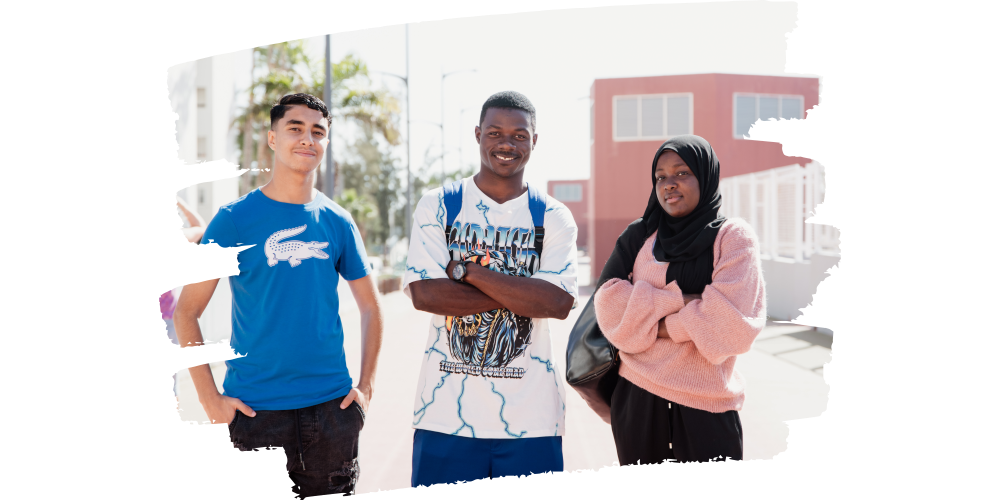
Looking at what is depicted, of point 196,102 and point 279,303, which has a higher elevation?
point 196,102

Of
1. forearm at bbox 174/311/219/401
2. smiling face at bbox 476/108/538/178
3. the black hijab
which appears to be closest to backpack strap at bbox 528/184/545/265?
smiling face at bbox 476/108/538/178

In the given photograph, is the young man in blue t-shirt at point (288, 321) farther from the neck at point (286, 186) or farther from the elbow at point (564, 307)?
the elbow at point (564, 307)

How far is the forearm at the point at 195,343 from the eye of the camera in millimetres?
1803

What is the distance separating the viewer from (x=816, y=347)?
557 cm

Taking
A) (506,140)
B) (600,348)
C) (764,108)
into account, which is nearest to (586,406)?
(600,348)

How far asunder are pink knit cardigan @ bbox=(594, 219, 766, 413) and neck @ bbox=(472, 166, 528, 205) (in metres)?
0.42

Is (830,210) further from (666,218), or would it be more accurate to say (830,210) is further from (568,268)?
(568,268)

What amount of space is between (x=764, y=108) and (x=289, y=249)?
1705 mm

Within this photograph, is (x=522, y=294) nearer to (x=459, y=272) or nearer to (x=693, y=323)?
(x=459, y=272)

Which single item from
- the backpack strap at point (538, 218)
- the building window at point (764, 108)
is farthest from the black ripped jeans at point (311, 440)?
the building window at point (764, 108)

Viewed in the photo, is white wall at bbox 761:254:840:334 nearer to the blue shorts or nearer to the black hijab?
the black hijab

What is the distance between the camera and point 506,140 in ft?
6.39

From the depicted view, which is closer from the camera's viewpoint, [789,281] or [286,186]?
[286,186]

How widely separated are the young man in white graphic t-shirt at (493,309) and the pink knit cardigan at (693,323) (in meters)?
0.19
